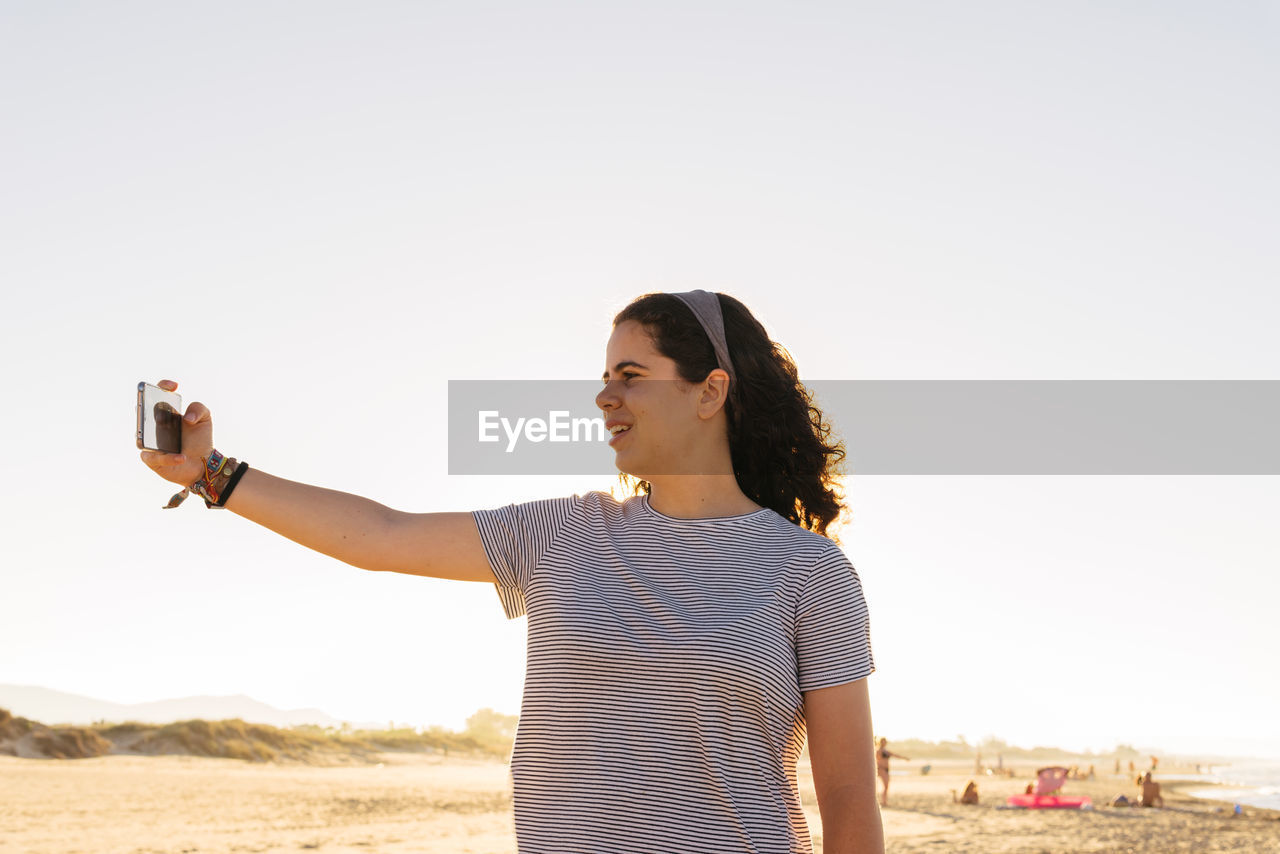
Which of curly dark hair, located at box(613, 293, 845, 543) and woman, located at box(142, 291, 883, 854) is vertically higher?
curly dark hair, located at box(613, 293, 845, 543)

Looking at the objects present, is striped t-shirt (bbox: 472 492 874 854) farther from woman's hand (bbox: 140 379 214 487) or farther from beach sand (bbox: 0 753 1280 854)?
beach sand (bbox: 0 753 1280 854)

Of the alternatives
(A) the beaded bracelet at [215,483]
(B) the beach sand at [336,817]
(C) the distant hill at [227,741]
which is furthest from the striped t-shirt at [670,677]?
(C) the distant hill at [227,741]

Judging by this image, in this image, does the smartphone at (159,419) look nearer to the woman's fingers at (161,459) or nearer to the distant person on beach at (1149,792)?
the woman's fingers at (161,459)

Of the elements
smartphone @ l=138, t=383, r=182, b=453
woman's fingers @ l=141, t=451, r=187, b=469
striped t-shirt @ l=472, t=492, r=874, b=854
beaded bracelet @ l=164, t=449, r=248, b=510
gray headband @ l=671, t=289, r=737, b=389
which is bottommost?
striped t-shirt @ l=472, t=492, r=874, b=854

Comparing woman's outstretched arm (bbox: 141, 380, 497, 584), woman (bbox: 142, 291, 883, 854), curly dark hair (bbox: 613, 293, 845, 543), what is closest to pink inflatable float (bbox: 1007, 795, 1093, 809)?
curly dark hair (bbox: 613, 293, 845, 543)

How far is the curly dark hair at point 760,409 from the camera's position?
250 cm

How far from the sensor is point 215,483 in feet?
7.55

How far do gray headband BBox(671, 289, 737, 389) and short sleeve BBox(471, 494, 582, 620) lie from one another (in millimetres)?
505

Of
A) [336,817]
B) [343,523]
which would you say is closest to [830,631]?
[343,523]

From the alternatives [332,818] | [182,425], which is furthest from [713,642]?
[332,818]

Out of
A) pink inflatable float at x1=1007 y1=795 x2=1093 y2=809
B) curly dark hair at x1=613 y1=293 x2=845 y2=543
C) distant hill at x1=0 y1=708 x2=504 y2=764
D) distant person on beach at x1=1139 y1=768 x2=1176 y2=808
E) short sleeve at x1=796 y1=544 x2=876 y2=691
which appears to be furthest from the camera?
distant person on beach at x1=1139 y1=768 x2=1176 y2=808

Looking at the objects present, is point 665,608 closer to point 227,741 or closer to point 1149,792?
point 227,741

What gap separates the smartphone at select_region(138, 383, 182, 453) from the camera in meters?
2.19

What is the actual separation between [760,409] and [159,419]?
1.28 meters
